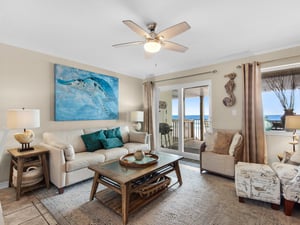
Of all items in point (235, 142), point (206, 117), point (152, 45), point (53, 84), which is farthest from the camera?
point (206, 117)

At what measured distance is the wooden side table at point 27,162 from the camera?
226 centimetres

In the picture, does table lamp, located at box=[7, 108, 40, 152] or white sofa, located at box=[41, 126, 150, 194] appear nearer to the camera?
table lamp, located at box=[7, 108, 40, 152]

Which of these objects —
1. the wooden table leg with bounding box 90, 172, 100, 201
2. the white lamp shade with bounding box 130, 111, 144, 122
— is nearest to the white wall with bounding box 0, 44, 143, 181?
the white lamp shade with bounding box 130, 111, 144, 122

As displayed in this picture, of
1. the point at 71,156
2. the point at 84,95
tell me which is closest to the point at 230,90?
the point at 84,95

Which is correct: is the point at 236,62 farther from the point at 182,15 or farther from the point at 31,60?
the point at 31,60

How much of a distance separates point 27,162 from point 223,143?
3437 millimetres

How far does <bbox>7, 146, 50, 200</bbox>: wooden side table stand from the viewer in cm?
226

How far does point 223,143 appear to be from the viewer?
3.10 metres

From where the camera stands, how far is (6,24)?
2.21 meters

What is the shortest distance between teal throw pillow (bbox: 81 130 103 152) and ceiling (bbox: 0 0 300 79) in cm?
171

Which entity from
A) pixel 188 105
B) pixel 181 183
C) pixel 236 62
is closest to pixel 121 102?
pixel 188 105

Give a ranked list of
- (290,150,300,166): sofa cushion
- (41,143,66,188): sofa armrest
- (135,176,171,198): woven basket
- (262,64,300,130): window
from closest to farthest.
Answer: (135,176,171,198): woven basket < (290,150,300,166): sofa cushion < (41,143,66,188): sofa armrest < (262,64,300,130): window

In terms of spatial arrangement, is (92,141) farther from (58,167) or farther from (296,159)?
(296,159)

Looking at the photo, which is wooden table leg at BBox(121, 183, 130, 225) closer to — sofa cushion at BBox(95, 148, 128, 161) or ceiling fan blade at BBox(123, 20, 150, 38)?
sofa cushion at BBox(95, 148, 128, 161)
